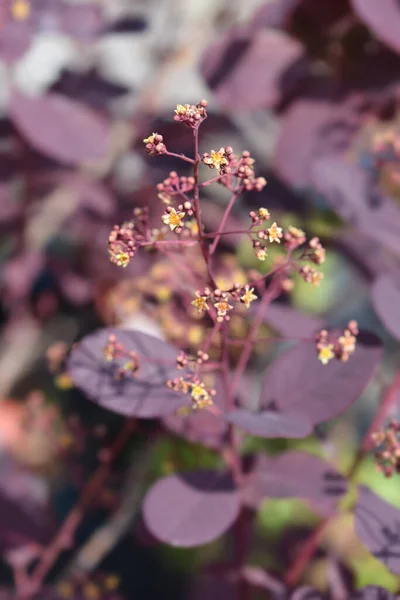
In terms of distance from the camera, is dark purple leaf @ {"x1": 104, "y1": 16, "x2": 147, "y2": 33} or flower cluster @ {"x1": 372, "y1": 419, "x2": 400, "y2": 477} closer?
flower cluster @ {"x1": 372, "y1": 419, "x2": 400, "y2": 477}

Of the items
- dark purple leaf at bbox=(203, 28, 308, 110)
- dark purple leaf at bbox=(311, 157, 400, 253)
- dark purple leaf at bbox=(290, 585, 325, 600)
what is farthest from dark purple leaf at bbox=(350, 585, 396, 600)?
dark purple leaf at bbox=(203, 28, 308, 110)

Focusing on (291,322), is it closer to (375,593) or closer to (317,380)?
(317,380)

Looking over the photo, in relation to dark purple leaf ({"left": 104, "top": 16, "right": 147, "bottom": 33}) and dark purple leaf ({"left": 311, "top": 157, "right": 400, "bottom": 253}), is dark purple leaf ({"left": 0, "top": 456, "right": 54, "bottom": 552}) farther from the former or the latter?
dark purple leaf ({"left": 104, "top": 16, "right": 147, "bottom": 33})

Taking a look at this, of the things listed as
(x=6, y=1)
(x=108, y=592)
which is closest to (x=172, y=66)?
(x=6, y=1)

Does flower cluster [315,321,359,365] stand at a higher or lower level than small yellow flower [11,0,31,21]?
lower

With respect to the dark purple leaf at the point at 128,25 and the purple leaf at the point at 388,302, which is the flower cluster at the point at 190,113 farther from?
the dark purple leaf at the point at 128,25

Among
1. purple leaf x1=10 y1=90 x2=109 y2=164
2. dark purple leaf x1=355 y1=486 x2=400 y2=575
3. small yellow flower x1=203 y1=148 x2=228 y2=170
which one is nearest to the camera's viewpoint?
small yellow flower x1=203 y1=148 x2=228 y2=170

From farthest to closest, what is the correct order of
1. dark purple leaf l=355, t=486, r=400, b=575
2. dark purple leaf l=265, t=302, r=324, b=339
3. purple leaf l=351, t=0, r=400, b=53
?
purple leaf l=351, t=0, r=400, b=53 → dark purple leaf l=265, t=302, r=324, b=339 → dark purple leaf l=355, t=486, r=400, b=575

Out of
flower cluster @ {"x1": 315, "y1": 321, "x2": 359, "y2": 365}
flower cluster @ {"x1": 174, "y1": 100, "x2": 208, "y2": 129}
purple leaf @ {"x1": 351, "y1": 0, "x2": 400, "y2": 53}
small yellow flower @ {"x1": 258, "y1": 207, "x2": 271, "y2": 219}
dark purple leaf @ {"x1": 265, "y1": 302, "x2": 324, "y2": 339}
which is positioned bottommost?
dark purple leaf @ {"x1": 265, "y1": 302, "x2": 324, "y2": 339}
